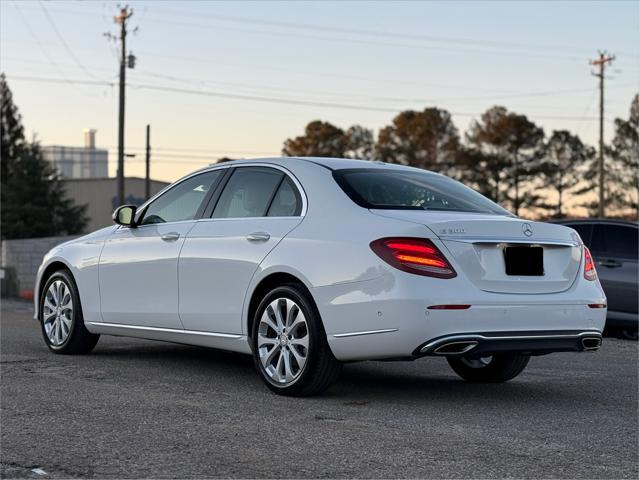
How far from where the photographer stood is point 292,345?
22.7 ft

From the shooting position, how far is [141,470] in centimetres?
480

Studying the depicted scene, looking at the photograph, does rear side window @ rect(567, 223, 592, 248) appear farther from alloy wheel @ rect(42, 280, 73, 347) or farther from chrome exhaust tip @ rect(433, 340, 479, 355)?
chrome exhaust tip @ rect(433, 340, 479, 355)

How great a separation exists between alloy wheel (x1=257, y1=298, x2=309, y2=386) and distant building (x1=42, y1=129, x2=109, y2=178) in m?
134

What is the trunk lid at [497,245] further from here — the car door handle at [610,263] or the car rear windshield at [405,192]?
the car door handle at [610,263]

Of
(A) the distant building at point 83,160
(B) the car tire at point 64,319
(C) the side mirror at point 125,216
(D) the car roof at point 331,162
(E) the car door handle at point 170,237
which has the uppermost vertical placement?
(A) the distant building at point 83,160

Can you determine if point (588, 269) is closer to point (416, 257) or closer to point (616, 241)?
point (416, 257)

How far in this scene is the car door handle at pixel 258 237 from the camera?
721 cm

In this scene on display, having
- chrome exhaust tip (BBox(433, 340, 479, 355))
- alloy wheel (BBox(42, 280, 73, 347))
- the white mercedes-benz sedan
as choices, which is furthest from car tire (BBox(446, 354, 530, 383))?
alloy wheel (BBox(42, 280, 73, 347))

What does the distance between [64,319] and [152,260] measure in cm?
149

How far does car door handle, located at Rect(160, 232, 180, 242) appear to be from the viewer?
26.4 ft

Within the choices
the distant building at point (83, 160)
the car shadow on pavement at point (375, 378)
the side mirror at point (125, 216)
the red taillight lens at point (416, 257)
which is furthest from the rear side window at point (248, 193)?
the distant building at point (83, 160)

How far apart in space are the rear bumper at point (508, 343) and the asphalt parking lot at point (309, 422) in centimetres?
38

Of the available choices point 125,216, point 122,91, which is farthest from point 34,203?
point 125,216

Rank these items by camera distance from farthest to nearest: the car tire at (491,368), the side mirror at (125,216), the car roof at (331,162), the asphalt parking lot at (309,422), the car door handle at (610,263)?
the car door handle at (610,263)
the side mirror at (125,216)
the car tire at (491,368)
the car roof at (331,162)
the asphalt parking lot at (309,422)
